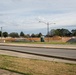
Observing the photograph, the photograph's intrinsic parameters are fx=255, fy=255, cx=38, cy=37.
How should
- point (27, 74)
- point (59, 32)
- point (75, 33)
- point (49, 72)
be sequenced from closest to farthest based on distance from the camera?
1. point (27, 74)
2. point (49, 72)
3. point (75, 33)
4. point (59, 32)

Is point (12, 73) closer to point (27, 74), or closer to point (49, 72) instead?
point (27, 74)

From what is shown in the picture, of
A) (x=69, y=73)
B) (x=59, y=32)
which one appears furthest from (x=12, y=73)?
(x=59, y=32)

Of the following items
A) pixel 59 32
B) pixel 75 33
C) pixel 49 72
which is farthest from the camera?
pixel 59 32

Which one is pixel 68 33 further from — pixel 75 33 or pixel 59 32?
pixel 75 33

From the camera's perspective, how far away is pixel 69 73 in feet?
34.2

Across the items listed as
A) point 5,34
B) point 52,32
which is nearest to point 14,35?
point 5,34

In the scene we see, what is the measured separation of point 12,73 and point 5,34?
165 metres

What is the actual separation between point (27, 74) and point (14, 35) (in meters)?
172

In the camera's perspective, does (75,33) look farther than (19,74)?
Yes

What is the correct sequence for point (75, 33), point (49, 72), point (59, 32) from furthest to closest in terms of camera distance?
point (59, 32) → point (75, 33) → point (49, 72)

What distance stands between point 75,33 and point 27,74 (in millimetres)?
157055

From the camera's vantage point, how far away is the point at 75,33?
16512 cm

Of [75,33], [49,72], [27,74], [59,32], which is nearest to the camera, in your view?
[27,74]

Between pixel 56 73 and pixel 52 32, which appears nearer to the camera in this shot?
pixel 56 73
